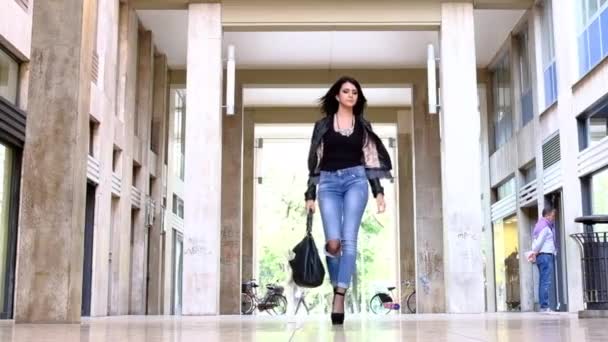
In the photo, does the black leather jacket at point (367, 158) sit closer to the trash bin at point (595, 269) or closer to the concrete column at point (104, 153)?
the trash bin at point (595, 269)

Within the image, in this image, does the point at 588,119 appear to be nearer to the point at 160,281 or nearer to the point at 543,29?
the point at 543,29

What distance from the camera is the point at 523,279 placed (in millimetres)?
21750

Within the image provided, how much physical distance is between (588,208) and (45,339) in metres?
14.4

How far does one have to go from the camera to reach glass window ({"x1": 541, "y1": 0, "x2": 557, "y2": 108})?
19.0 metres

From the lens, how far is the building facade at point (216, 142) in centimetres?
673

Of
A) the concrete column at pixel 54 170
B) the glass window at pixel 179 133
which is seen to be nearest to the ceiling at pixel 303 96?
the glass window at pixel 179 133

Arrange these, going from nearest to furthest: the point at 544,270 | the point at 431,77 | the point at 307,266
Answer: the point at 307,266 < the point at 544,270 < the point at 431,77

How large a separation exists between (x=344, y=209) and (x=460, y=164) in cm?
1192

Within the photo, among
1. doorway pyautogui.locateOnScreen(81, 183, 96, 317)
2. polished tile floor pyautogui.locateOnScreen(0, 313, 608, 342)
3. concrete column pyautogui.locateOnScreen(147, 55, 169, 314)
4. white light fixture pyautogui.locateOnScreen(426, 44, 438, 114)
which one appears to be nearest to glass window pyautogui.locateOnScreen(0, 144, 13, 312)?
doorway pyautogui.locateOnScreen(81, 183, 96, 317)

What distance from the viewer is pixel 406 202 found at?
1199 inches

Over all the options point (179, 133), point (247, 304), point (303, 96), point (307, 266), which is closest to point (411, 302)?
point (247, 304)

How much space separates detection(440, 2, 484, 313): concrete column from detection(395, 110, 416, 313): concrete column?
11.4 m

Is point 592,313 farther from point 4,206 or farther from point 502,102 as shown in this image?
point 502,102

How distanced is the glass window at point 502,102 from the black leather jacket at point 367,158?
58.6ft
